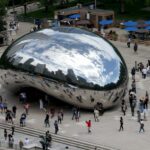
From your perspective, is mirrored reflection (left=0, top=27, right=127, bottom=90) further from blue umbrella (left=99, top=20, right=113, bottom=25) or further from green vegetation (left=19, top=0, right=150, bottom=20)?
green vegetation (left=19, top=0, right=150, bottom=20)

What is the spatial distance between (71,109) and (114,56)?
16.1ft

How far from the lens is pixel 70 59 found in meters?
45.7

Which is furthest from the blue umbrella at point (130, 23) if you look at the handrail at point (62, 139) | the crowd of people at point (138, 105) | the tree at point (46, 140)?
the tree at point (46, 140)

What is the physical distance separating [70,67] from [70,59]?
0.77 metres

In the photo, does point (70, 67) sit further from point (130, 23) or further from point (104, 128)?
point (130, 23)

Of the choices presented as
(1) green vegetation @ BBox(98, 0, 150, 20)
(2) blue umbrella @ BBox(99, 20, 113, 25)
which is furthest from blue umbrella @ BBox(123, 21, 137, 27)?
(1) green vegetation @ BBox(98, 0, 150, 20)

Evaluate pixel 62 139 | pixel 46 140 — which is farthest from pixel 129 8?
pixel 46 140

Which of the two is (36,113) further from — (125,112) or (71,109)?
(125,112)

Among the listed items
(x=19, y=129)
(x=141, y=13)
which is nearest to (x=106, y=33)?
(x=141, y=13)

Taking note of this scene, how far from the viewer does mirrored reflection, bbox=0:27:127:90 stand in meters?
45.1

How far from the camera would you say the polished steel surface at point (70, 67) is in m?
45.0

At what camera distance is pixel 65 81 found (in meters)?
44.9

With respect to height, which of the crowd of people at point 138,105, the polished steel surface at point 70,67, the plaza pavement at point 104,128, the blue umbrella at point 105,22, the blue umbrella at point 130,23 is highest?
the polished steel surface at point 70,67

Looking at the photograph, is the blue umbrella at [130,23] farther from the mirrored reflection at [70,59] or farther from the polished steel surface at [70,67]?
the polished steel surface at [70,67]
